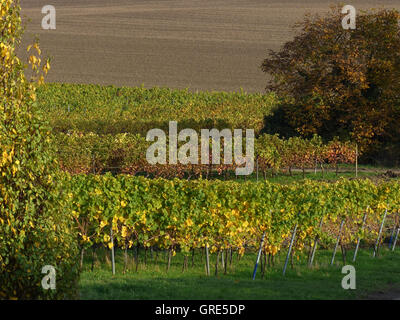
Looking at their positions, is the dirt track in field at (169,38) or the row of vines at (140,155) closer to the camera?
the row of vines at (140,155)

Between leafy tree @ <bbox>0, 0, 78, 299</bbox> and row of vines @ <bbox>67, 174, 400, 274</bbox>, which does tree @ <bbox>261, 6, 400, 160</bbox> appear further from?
leafy tree @ <bbox>0, 0, 78, 299</bbox>

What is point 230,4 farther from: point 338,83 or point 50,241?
point 50,241

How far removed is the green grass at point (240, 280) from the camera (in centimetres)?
1573

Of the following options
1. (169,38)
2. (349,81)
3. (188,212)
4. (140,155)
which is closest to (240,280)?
(188,212)

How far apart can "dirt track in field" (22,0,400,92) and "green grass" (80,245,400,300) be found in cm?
6545

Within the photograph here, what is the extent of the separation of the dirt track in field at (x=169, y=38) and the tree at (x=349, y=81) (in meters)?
43.0

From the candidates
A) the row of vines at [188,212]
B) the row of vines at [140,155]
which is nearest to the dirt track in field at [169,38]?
the row of vines at [140,155]

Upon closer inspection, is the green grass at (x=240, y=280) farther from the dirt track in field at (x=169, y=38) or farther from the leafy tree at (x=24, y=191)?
the dirt track in field at (x=169, y=38)

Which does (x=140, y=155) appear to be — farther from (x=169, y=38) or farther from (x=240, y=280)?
(x=169, y=38)

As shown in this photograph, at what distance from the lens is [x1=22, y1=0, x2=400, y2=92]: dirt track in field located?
94188 mm

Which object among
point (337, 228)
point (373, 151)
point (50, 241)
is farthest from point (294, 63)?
point (50, 241)

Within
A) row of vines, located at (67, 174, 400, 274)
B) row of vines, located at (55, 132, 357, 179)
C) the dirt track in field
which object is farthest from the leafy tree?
the dirt track in field

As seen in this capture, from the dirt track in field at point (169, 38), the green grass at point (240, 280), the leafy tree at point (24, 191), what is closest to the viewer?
the leafy tree at point (24, 191)
